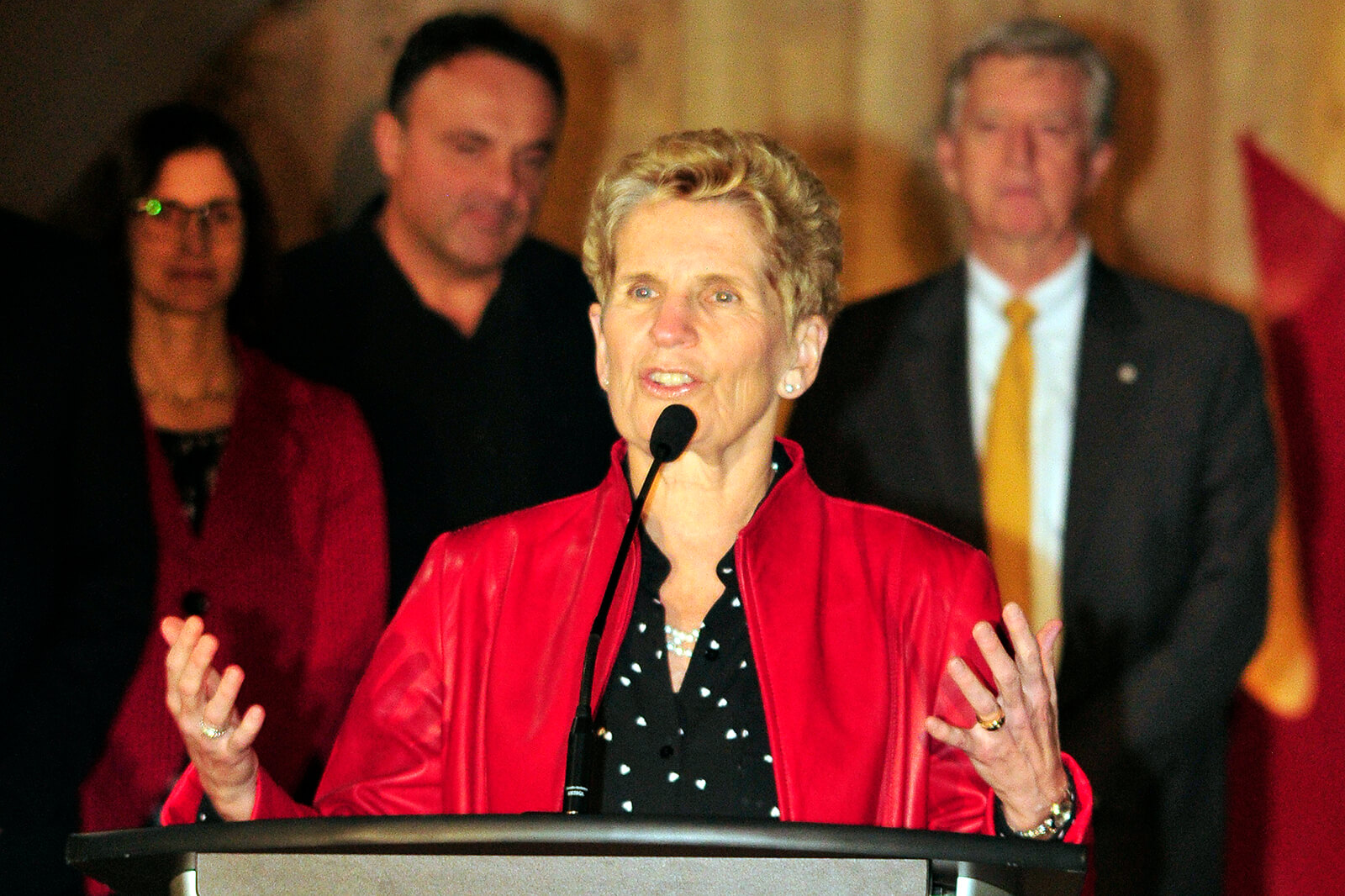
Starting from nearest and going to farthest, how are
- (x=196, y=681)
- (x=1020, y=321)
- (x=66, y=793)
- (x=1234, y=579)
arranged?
1. (x=196, y=681)
2. (x=66, y=793)
3. (x=1234, y=579)
4. (x=1020, y=321)

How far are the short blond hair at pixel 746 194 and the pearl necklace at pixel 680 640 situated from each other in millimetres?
349

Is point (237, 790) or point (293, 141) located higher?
point (293, 141)

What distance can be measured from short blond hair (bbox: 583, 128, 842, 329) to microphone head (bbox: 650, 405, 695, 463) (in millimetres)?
230

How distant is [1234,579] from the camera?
2.79 metres

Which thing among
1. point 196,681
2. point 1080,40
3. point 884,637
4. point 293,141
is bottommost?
point 196,681

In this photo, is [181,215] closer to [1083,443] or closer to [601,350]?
[601,350]

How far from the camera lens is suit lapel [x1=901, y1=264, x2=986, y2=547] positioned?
9.40 feet

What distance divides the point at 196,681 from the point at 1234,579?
200 centimetres

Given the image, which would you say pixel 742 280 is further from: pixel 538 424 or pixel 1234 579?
pixel 1234 579

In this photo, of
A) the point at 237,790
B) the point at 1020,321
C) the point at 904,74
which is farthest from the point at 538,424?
the point at 237,790

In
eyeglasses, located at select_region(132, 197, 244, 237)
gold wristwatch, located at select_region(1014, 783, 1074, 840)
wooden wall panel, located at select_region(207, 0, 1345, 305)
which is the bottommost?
gold wristwatch, located at select_region(1014, 783, 1074, 840)

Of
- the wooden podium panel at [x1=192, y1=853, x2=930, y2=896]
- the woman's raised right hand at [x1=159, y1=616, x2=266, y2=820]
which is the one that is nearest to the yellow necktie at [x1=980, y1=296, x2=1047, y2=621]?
the woman's raised right hand at [x1=159, y1=616, x2=266, y2=820]

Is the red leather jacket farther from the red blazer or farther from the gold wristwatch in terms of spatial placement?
the red blazer

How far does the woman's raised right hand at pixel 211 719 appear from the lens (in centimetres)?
135
